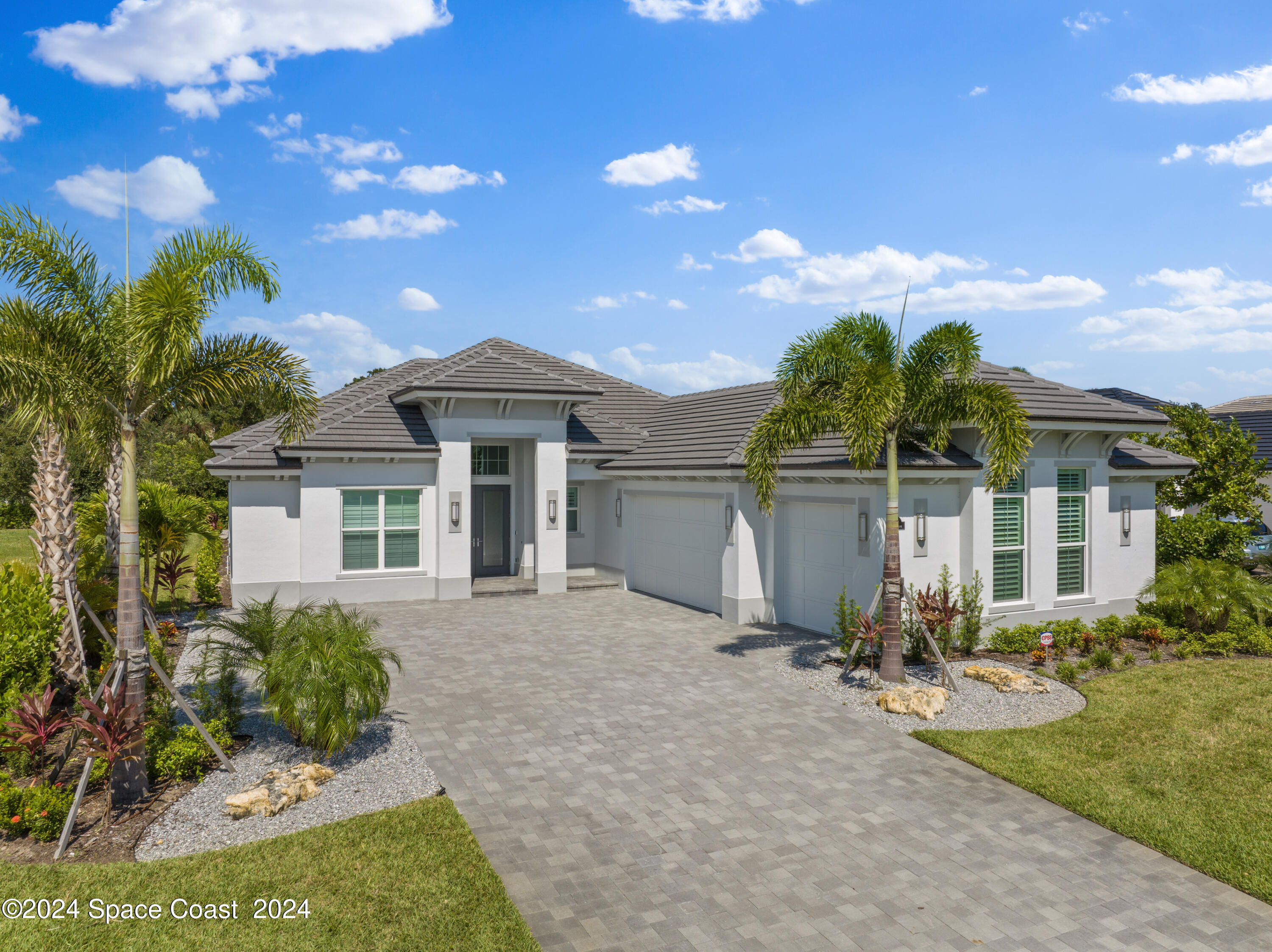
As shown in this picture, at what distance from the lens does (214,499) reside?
1513 inches

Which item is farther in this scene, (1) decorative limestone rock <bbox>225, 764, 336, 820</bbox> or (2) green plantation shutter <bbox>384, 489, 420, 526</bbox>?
(2) green plantation shutter <bbox>384, 489, 420, 526</bbox>

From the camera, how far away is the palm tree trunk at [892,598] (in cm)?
1158

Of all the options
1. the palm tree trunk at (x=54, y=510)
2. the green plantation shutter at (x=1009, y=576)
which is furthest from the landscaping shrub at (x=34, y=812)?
the green plantation shutter at (x=1009, y=576)

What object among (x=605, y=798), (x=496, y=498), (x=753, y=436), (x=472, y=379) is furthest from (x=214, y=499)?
(x=605, y=798)

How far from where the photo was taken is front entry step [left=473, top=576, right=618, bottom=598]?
2000 centimetres

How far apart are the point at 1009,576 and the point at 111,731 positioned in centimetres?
1391

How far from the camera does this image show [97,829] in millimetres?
7199

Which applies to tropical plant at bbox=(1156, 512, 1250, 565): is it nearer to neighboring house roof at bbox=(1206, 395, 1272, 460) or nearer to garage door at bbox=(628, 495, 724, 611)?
garage door at bbox=(628, 495, 724, 611)

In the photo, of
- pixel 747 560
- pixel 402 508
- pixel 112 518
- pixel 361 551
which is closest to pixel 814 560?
pixel 747 560

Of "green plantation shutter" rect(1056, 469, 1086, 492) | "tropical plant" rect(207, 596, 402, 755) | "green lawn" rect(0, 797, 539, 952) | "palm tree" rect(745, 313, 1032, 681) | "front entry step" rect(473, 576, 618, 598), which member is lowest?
"green lawn" rect(0, 797, 539, 952)

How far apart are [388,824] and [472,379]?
42.7 ft

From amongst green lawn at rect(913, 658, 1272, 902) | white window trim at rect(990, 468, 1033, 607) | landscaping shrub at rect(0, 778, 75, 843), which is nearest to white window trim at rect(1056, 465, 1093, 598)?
white window trim at rect(990, 468, 1033, 607)

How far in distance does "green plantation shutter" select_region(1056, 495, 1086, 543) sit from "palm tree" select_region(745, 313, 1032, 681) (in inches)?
181

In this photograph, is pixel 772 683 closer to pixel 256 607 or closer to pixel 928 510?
pixel 928 510
